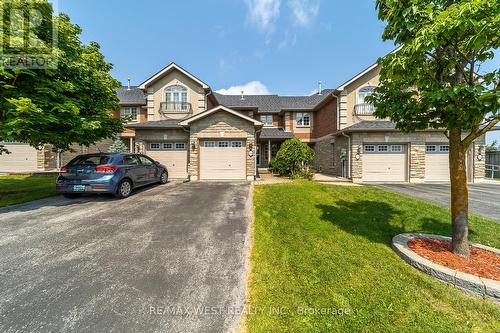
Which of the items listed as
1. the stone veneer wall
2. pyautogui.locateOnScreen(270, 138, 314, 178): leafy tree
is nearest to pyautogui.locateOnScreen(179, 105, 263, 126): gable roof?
the stone veneer wall

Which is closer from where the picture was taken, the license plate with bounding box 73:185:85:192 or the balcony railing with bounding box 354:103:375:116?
the license plate with bounding box 73:185:85:192

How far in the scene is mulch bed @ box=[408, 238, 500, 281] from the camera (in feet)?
9.92

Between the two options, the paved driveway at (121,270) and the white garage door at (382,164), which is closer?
the paved driveway at (121,270)

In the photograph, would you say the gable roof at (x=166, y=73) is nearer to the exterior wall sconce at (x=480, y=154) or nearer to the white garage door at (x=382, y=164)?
the white garage door at (x=382, y=164)

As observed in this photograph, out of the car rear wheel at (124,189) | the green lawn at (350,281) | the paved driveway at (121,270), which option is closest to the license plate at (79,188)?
the car rear wheel at (124,189)

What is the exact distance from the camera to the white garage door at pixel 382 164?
1283 centimetres

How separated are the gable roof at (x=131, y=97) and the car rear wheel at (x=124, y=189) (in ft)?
46.0

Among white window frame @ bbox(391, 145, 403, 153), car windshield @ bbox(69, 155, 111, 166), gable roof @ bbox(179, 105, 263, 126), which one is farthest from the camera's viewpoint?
white window frame @ bbox(391, 145, 403, 153)

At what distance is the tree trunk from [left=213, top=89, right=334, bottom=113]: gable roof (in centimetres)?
1643

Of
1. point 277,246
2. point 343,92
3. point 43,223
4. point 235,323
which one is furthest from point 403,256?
point 343,92

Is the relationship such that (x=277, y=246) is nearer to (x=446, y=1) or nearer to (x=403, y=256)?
(x=403, y=256)

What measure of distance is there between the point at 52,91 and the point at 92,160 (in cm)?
230

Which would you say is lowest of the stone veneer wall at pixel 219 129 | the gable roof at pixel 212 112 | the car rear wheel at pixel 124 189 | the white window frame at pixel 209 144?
the car rear wheel at pixel 124 189

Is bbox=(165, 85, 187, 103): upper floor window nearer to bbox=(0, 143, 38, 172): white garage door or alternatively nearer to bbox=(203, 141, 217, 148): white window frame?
bbox=(203, 141, 217, 148): white window frame
